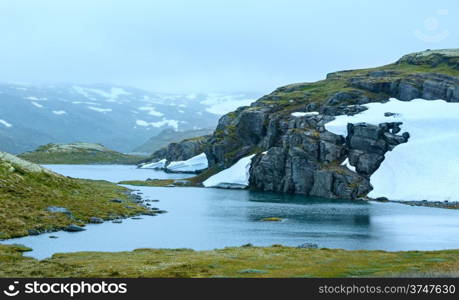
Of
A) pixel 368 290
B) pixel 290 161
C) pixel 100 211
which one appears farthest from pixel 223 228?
pixel 290 161

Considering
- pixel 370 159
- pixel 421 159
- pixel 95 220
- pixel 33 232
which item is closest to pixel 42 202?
pixel 95 220

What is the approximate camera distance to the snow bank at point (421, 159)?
16462 centimetres

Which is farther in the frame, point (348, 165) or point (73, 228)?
point (348, 165)

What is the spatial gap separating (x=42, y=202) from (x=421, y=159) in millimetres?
121892

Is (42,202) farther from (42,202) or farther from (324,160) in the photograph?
(324,160)

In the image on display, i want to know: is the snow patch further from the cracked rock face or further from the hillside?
the hillside

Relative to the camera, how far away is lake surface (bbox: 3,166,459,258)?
84.2 metres

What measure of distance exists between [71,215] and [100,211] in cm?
1088

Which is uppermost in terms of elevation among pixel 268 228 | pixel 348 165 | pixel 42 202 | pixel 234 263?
pixel 348 165

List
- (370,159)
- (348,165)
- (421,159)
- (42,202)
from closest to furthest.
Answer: (42,202) < (421,159) < (348,165) < (370,159)

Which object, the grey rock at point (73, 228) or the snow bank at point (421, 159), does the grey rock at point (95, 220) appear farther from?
the snow bank at point (421, 159)

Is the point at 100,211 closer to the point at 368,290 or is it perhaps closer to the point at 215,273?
the point at 215,273

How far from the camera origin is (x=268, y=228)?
337 ft

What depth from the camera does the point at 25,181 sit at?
12050 cm
